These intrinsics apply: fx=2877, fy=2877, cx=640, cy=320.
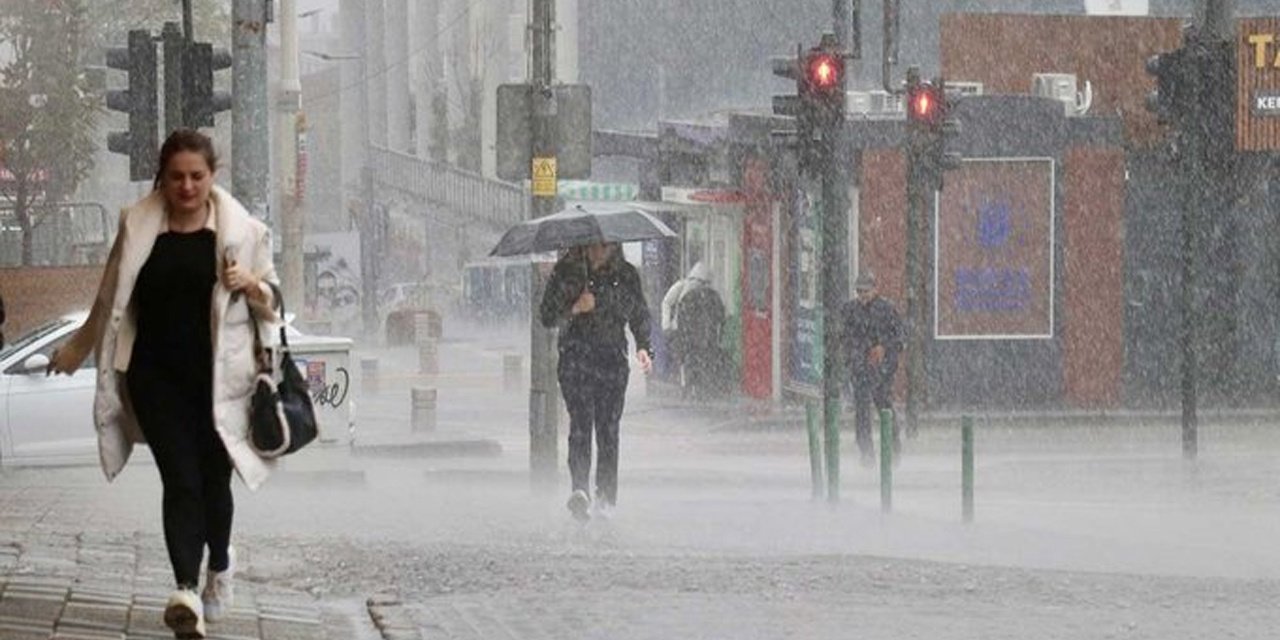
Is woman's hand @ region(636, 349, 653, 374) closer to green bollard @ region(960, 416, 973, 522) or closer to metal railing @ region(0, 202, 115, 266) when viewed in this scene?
green bollard @ region(960, 416, 973, 522)

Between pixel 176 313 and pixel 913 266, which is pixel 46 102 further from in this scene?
pixel 176 313

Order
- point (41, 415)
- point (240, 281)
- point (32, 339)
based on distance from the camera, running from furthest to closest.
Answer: point (32, 339)
point (41, 415)
point (240, 281)

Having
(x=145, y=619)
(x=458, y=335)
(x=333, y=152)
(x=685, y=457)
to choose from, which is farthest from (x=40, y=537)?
(x=333, y=152)

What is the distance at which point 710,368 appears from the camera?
3497cm

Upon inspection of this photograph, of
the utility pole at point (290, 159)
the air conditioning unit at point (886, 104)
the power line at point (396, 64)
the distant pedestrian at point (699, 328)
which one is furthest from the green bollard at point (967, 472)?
the power line at point (396, 64)

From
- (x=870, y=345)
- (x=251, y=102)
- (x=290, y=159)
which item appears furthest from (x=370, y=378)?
(x=251, y=102)

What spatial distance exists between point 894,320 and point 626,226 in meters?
8.35

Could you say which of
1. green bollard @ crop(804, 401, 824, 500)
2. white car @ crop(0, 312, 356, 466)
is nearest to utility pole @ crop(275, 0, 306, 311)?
white car @ crop(0, 312, 356, 466)

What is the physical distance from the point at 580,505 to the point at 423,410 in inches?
518

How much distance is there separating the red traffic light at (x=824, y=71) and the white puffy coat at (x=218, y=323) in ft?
46.5

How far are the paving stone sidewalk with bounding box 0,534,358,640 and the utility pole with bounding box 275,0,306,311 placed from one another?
26251 millimetres

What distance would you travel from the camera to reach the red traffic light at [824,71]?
22844mm

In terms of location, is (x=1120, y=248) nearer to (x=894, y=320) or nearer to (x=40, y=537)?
(x=894, y=320)

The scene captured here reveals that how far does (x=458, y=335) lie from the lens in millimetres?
62375
